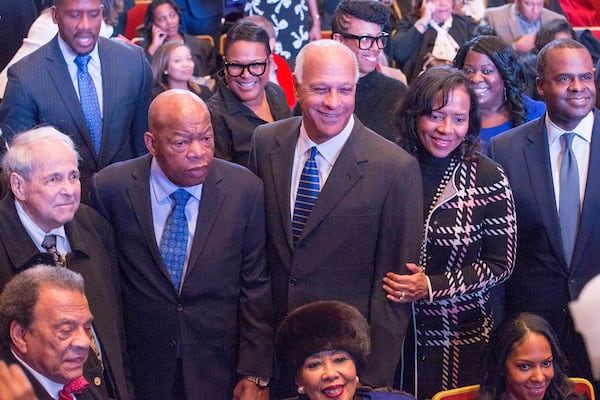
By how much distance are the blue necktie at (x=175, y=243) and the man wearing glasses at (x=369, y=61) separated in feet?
3.94

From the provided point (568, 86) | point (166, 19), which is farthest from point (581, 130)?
point (166, 19)

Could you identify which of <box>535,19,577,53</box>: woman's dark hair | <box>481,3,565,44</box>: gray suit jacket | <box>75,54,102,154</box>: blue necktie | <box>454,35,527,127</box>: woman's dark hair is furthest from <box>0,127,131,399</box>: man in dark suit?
<box>481,3,565,44</box>: gray suit jacket

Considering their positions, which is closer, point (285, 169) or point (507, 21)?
point (285, 169)

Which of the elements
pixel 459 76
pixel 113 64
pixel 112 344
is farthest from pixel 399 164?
pixel 113 64

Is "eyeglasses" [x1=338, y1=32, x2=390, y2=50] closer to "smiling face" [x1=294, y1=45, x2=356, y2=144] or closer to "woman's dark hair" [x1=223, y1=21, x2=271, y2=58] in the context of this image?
"woman's dark hair" [x1=223, y1=21, x2=271, y2=58]

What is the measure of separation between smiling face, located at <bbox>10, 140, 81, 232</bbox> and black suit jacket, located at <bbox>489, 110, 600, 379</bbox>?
62.4 inches

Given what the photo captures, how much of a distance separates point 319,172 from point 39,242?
92cm

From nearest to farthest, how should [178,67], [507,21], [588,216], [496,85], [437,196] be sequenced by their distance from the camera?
[437,196]
[588,216]
[496,85]
[178,67]
[507,21]

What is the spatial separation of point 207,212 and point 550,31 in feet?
12.7

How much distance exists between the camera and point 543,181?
12.6 feet

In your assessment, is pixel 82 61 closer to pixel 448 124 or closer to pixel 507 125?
pixel 448 124

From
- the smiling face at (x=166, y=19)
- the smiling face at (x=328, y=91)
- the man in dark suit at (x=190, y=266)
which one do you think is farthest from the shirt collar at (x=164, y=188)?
the smiling face at (x=166, y=19)

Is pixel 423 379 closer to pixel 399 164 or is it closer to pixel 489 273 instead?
pixel 489 273

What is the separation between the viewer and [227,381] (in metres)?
3.59
